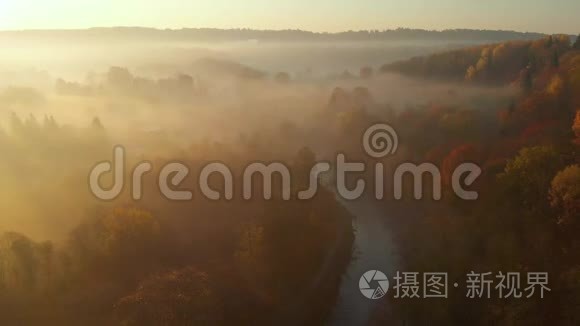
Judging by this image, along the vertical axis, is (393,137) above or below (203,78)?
below

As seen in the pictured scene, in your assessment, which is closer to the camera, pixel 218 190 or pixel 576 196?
pixel 576 196

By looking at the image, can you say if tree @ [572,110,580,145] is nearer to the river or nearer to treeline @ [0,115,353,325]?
the river

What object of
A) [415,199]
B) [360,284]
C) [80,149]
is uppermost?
[80,149]

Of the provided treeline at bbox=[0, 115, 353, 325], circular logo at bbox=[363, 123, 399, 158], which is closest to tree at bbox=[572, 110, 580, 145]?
circular logo at bbox=[363, 123, 399, 158]

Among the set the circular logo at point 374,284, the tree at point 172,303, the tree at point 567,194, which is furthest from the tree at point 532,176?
the tree at point 172,303

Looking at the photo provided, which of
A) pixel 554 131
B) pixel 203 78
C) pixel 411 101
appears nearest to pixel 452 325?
pixel 554 131

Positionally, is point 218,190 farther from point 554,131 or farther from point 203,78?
point 203,78

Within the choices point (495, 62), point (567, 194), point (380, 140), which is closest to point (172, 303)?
point (567, 194)
